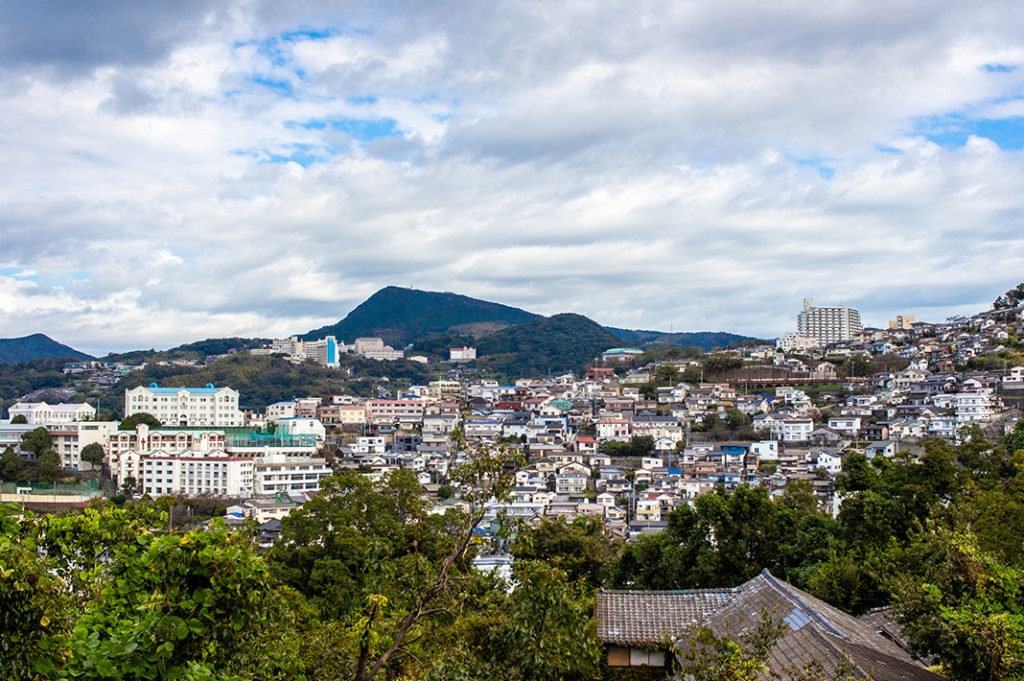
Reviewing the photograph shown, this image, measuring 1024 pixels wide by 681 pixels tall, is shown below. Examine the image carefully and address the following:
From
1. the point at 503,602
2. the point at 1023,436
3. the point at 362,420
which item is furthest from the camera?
the point at 362,420

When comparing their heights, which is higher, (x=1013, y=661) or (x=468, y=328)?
(x=468, y=328)

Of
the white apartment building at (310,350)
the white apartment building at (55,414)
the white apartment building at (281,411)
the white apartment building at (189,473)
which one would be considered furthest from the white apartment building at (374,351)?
the white apartment building at (189,473)

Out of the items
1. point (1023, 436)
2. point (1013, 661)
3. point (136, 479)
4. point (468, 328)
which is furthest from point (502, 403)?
point (468, 328)

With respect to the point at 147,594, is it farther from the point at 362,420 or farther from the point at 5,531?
the point at 362,420

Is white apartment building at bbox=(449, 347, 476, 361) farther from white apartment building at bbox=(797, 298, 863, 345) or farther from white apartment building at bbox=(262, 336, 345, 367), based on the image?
white apartment building at bbox=(797, 298, 863, 345)

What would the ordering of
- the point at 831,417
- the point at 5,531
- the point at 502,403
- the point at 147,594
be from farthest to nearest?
1. the point at 502,403
2. the point at 831,417
3. the point at 5,531
4. the point at 147,594

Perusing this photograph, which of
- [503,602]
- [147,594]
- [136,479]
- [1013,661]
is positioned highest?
[147,594]

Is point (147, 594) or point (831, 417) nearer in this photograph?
point (147, 594)
